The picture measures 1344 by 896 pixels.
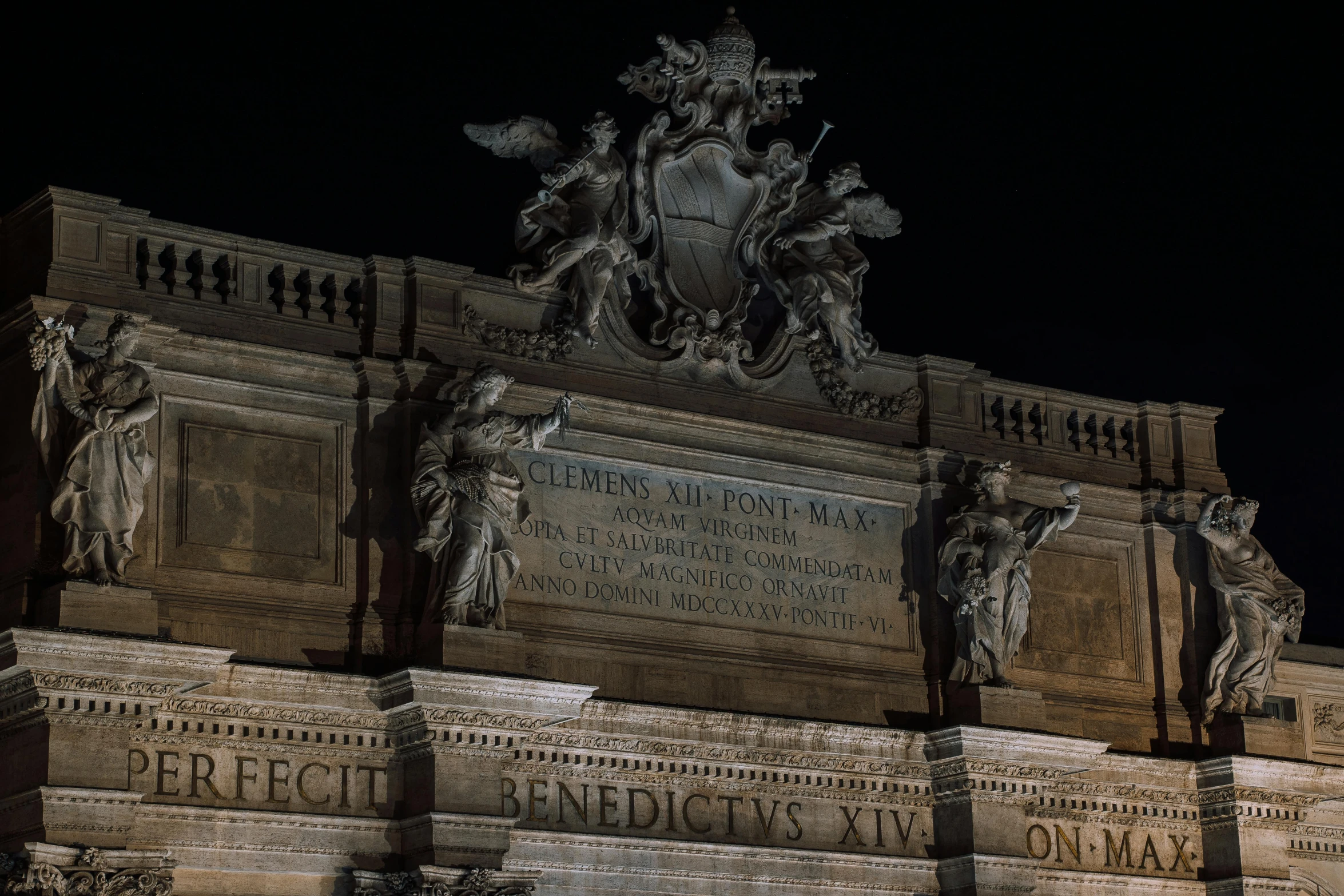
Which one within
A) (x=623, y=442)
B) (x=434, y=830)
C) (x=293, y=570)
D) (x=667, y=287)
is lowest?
(x=434, y=830)

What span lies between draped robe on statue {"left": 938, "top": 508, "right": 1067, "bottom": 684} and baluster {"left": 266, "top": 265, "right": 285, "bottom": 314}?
7.38 m

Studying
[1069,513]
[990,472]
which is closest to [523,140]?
[990,472]

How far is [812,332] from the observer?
26.4 metres

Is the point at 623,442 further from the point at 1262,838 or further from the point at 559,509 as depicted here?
the point at 1262,838

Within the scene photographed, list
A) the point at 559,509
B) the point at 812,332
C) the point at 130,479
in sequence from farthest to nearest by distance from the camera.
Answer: the point at 812,332 → the point at 559,509 → the point at 130,479

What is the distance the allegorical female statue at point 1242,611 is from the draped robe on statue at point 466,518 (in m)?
8.65

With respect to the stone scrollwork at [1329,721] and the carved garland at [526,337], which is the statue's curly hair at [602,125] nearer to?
the carved garland at [526,337]

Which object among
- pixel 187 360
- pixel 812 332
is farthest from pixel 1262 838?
pixel 187 360

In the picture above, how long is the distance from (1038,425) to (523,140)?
22.8 ft

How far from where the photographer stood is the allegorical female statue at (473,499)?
75.3ft

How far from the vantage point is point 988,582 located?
25.9m

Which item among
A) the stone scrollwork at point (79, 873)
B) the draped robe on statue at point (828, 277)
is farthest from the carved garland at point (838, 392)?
the stone scrollwork at point (79, 873)

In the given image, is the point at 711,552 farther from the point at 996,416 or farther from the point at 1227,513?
the point at 1227,513

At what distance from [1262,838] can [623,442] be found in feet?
28.0
